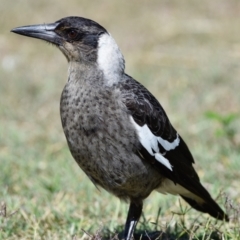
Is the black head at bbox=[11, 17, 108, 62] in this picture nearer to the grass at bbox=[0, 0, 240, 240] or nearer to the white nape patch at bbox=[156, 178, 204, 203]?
the white nape patch at bbox=[156, 178, 204, 203]

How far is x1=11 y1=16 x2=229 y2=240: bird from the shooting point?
308 centimetres

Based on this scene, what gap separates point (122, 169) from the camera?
311 centimetres

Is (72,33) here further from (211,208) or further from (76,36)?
(211,208)

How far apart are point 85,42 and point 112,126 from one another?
1.72 feet

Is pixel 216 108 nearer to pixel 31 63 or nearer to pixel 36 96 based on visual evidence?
pixel 36 96

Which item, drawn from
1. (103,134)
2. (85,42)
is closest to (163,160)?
(103,134)

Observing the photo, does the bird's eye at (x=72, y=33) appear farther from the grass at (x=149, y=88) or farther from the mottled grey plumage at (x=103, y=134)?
the grass at (x=149, y=88)

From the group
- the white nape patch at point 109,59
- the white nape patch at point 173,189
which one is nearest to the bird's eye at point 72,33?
the white nape patch at point 109,59

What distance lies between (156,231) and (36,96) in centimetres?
413

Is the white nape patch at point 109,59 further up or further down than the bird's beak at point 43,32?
further down

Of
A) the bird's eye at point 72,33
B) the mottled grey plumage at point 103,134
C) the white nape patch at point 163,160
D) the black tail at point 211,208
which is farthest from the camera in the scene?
the black tail at point 211,208

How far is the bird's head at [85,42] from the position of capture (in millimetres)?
3322

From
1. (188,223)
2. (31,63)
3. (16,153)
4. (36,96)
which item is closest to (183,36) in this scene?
(31,63)

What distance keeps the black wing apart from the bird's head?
0.14 meters
